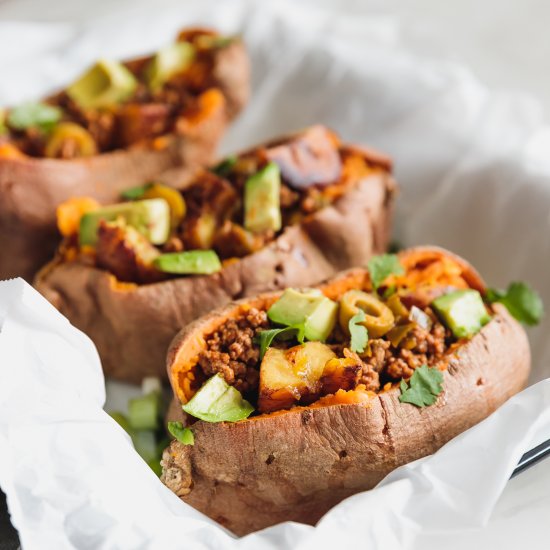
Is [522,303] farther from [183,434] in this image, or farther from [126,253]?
A: [126,253]

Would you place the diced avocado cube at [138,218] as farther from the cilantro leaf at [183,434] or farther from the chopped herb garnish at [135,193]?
the cilantro leaf at [183,434]

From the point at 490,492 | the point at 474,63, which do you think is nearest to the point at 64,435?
the point at 490,492

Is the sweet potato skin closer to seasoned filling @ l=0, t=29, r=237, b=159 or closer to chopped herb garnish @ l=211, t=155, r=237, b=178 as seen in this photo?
chopped herb garnish @ l=211, t=155, r=237, b=178

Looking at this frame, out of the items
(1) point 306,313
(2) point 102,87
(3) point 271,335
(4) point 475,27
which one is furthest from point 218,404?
(4) point 475,27

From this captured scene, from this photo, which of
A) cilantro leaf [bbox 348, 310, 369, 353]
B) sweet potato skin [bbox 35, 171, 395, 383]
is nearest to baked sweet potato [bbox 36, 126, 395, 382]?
sweet potato skin [bbox 35, 171, 395, 383]

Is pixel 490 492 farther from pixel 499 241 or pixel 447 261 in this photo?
pixel 499 241

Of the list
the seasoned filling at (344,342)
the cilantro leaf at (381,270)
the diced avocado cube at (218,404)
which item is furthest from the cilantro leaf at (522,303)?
the diced avocado cube at (218,404)

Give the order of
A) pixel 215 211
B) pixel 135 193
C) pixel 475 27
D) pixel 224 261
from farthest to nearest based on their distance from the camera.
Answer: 1. pixel 475 27
2. pixel 135 193
3. pixel 215 211
4. pixel 224 261
